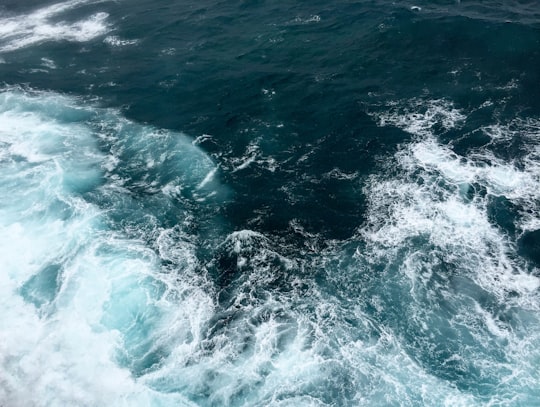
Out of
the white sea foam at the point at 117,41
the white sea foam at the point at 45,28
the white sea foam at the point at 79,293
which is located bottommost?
the white sea foam at the point at 79,293

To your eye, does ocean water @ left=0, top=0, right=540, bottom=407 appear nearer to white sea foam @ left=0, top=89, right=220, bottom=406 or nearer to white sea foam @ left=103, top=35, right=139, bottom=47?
white sea foam @ left=0, top=89, right=220, bottom=406

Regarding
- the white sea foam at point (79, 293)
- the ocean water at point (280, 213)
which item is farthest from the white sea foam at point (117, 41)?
the white sea foam at point (79, 293)

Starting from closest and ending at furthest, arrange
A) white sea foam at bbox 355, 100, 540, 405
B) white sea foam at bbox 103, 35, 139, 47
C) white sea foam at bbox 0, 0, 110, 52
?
white sea foam at bbox 355, 100, 540, 405 < white sea foam at bbox 103, 35, 139, 47 < white sea foam at bbox 0, 0, 110, 52

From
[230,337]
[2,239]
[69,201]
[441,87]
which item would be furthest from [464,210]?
[2,239]

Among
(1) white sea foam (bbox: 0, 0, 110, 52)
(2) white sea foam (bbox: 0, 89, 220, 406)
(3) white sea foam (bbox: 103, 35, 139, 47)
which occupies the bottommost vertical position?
(2) white sea foam (bbox: 0, 89, 220, 406)

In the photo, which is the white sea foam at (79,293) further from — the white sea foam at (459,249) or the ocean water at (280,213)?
the white sea foam at (459,249)

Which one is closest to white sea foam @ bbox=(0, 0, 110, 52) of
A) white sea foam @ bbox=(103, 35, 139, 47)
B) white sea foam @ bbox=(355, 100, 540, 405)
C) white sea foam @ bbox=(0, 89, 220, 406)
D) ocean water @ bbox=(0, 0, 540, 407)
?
white sea foam @ bbox=(103, 35, 139, 47)

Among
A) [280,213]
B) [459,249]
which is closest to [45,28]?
[280,213]
